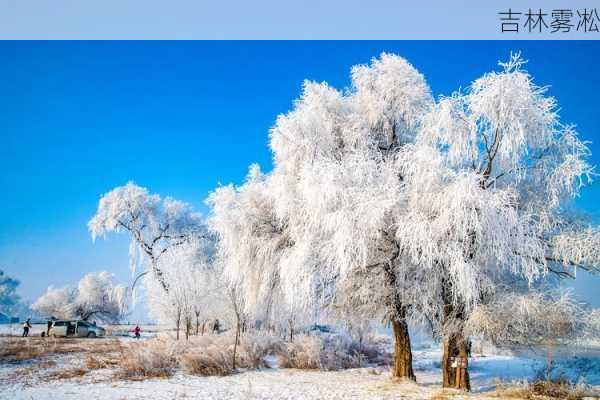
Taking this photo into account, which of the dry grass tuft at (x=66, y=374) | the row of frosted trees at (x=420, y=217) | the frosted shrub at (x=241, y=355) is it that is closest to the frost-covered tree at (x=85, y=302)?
the frosted shrub at (x=241, y=355)

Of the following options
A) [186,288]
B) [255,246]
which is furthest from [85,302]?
[255,246]

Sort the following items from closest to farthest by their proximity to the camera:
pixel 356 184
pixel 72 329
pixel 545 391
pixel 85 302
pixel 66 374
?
pixel 545 391
pixel 356 184
pixel 66 374
pixel 72 329
pixel 85 302

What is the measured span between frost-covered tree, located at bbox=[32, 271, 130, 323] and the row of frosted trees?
42774mm

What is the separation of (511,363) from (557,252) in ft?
38.3

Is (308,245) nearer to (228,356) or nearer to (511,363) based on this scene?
(228,356)

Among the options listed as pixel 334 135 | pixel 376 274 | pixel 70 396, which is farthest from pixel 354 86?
pixel 70 396

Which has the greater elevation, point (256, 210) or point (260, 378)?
point (256, 210)

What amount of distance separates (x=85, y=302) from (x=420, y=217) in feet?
171

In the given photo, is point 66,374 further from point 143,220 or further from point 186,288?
point 143,220

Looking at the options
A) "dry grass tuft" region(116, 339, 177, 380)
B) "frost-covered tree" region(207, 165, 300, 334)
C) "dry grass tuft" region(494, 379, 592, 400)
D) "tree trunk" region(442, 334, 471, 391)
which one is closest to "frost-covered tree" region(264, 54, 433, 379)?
"frost-covered tree" region(207, 165, 300, 334)

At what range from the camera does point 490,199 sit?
413 inches

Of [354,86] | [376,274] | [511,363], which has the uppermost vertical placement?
[354,86]

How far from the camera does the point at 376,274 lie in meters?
12.8

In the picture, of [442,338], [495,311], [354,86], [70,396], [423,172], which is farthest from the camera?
[354,86]
